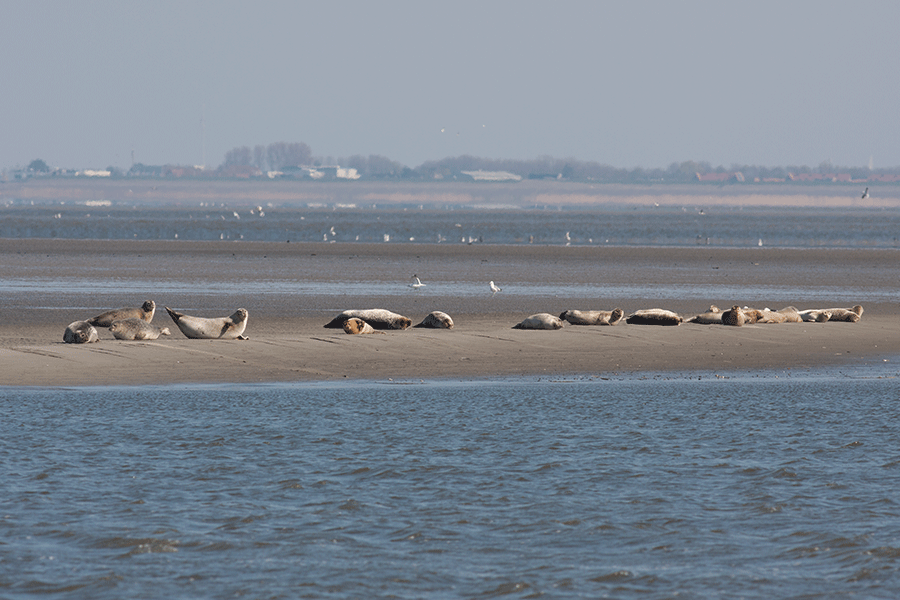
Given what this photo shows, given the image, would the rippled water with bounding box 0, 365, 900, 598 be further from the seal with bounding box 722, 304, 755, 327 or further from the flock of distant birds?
the seal with bounding box 722, 304, 755, 327

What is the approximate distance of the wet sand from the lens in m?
15.7

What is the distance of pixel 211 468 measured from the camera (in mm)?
9539

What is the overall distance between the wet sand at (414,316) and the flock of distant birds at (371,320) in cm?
27

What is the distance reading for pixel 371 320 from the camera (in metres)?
18.7

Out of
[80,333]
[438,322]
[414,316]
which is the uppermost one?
[80,333]

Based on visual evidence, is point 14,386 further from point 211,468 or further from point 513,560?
point 513,560

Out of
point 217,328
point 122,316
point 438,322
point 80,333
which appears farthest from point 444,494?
point 122,316

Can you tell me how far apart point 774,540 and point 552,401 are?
5.71 meters

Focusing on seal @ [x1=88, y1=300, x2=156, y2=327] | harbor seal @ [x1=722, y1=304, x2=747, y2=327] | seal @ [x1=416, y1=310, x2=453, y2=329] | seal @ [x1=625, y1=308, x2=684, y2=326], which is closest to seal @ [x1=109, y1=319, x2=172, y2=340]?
seal @ [x1=88, y1=300, x2=156, y2=327]

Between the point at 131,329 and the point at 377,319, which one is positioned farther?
the point at 377,319

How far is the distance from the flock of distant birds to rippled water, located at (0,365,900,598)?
11.0ft

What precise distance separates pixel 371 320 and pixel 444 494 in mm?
10115

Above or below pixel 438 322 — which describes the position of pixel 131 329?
above

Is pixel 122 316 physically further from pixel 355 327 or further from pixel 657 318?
pixel 657 318
